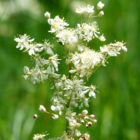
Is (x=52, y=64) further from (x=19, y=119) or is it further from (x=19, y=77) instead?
(x=19, y=77)

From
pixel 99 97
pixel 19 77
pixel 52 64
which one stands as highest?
pixel 19 77

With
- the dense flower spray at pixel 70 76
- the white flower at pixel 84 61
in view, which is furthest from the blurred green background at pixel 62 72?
the white flower at pixel 84 61

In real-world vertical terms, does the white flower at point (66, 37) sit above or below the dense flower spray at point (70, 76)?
above

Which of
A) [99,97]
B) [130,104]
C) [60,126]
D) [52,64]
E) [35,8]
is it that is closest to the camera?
[52,64]

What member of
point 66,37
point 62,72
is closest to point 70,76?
point 66,37

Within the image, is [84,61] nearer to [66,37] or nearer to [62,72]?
[66,37]

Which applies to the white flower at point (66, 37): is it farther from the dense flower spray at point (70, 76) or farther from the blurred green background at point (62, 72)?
the blurred green background at point (62, 72)

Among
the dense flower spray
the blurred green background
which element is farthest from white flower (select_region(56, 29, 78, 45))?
the blurred green background

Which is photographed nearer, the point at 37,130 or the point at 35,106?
the point at 37,130

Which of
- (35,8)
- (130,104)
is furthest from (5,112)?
(35,8)
